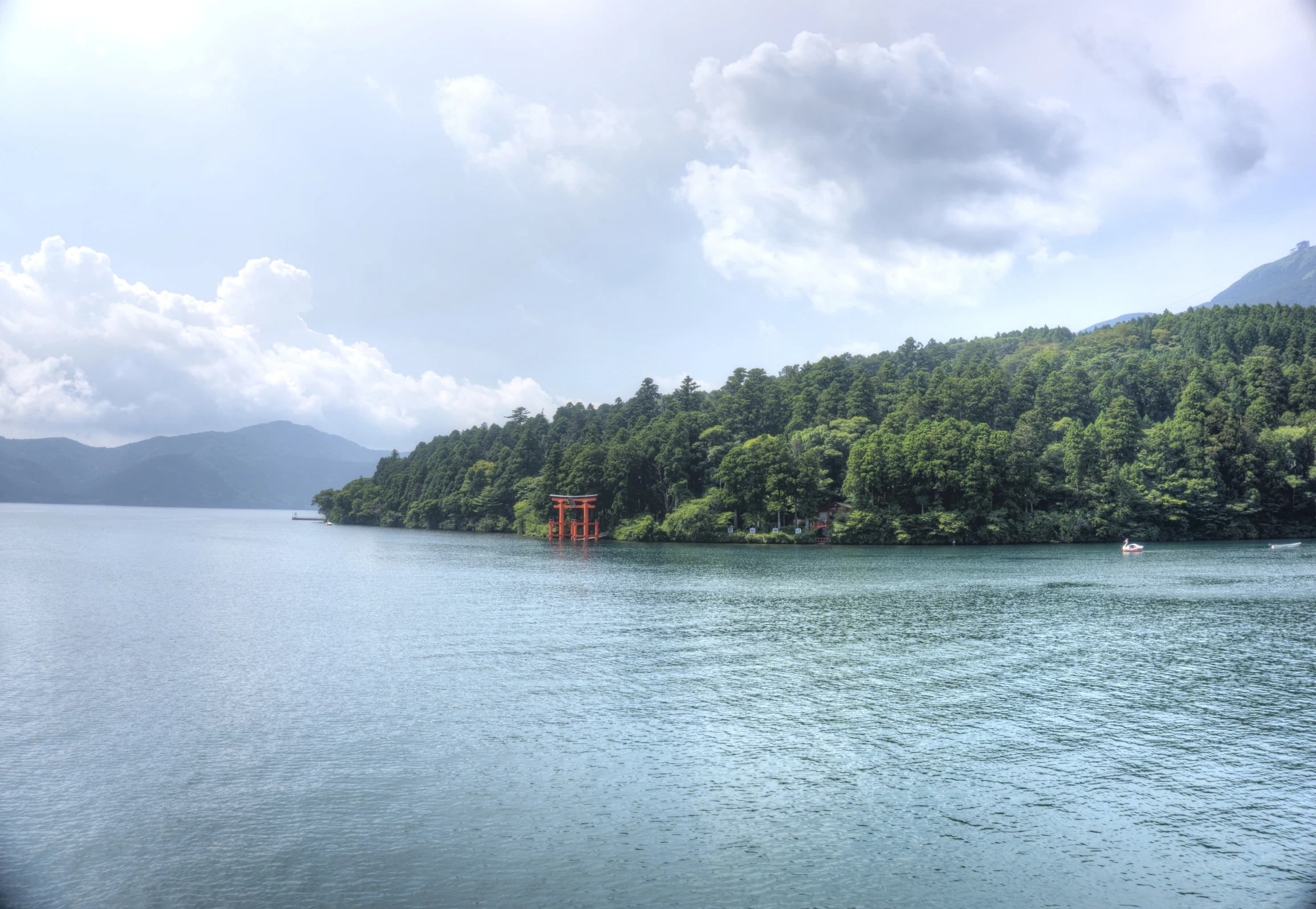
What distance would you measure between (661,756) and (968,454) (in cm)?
7409

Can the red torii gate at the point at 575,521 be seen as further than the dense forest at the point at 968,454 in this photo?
Yes

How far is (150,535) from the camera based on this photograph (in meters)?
95.8

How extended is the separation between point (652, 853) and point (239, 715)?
12291mm

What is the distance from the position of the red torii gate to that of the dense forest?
2.36 metres

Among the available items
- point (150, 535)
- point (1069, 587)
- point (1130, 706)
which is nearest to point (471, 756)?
point (1130, 706)

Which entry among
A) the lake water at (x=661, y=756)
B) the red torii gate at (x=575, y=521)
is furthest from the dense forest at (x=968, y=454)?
the lake water at (x=661, y=756)

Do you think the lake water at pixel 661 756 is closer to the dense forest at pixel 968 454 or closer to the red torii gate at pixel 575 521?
the dense forest at pixel 968 454

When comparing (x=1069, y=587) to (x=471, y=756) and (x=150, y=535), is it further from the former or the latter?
(x=150, y=535)

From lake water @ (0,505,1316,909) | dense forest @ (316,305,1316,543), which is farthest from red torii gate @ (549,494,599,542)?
lake water @ (0,505,1316,909)

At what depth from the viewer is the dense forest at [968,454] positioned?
80375 millimetres

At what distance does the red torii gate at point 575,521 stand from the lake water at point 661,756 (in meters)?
56.4

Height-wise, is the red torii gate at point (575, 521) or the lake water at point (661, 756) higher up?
the red torii gate at point (575, 521)

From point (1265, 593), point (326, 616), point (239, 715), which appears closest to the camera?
point (239, 715)

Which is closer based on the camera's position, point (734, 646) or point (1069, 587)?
point (734, 646)
